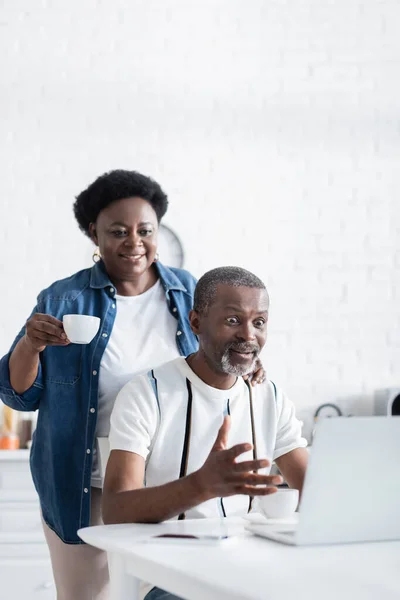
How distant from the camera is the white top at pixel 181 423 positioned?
5.34ft

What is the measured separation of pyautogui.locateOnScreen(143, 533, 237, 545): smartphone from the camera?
1.23m

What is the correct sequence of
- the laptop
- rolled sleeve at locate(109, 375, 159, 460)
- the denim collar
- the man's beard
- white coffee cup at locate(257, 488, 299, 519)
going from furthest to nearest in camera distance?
the denim collar < the man's beard < rolled sleeve at locate(109, 375, 159, 460) < white coffee cup at locate(257, 488, 299, 519) < the laptop

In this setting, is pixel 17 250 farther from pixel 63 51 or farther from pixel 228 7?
pixel 228 7

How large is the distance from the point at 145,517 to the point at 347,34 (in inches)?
133

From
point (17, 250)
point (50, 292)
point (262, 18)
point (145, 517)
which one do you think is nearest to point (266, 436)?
point (145, 517)

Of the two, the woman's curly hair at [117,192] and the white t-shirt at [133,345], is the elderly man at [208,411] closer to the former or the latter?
the white t-shirt at [133,345]

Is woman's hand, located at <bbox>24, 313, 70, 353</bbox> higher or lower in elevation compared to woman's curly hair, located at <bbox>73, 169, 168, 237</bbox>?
lower

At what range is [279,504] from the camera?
142 centimetres

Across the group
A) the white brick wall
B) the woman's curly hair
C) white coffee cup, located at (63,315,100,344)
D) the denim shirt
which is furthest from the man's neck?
the white brick wall

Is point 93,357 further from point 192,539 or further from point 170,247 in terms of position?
point 170,247

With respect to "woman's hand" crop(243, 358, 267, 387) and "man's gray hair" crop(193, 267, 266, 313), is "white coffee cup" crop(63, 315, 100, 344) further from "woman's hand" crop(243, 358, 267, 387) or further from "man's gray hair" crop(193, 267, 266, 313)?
"woman's hand" crop(243, 358, 267, 387)

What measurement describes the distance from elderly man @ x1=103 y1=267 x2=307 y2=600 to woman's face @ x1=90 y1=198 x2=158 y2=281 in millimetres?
274

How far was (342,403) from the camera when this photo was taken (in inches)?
158

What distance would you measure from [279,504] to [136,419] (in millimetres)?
363
